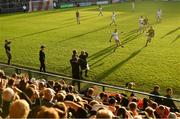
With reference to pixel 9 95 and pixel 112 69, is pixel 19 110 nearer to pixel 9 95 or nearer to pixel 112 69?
pixel 9 95

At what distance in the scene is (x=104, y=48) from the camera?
29828 millimetres

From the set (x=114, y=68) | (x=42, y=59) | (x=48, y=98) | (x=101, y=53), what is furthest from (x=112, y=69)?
(x=48, y=98)

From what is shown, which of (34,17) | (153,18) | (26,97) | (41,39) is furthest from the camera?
(34,17)

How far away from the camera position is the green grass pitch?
22469 mm

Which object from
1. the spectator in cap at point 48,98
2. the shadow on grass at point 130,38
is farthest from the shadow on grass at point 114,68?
the spectator in cap at point 48,98

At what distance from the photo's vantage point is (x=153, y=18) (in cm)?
4834

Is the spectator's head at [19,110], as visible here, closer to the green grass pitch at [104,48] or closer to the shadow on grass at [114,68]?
the green grass pitch at [104,48]

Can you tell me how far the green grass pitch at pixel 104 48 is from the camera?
73.7 feet

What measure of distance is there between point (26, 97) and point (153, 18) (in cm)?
4045

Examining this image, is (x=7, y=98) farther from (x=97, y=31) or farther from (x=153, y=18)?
(x=153, y=18)

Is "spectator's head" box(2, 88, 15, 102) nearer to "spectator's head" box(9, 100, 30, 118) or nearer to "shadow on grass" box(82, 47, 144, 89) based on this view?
"spectator's head" box(9, 100, 30, 118)

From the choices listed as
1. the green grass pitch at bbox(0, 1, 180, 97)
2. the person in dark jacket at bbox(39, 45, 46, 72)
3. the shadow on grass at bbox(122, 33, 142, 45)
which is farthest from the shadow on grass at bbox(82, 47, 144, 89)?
the shadow on grass at bbox(122, 33, 142, 45)

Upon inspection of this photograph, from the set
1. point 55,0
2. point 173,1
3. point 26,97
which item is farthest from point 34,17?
point 26,97

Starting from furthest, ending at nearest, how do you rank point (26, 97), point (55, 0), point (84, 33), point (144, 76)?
point (55, 0) < point (84, 33) < point (144, 76) < point (26, 97)
